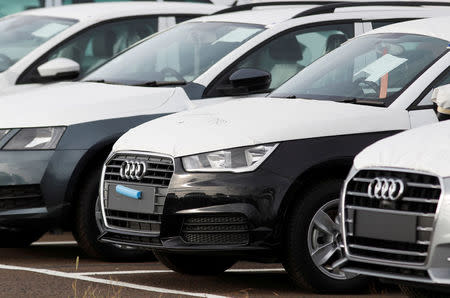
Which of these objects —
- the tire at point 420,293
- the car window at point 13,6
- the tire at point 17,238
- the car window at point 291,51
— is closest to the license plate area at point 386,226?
the tire at point 420,293

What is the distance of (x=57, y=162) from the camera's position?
1020cm

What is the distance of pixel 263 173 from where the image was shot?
8438 millimetres

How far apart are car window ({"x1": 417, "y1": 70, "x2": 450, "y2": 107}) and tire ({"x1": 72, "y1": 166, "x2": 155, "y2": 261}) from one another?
2.55 metres

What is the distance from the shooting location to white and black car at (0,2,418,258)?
403 inches

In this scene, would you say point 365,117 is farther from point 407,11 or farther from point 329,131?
point 407,11

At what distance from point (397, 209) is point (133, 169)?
98.8 inches

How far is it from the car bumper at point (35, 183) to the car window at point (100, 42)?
2731 mm

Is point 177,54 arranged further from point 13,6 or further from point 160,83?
point 13,6

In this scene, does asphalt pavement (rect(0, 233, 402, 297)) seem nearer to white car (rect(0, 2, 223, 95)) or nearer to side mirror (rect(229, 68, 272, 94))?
side mirror (rect(229, 68, 272, 94))

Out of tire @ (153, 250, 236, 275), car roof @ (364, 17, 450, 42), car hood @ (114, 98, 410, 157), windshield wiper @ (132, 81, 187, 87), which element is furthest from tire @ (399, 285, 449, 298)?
windshield wiper @ (132, 81, 187, 87)

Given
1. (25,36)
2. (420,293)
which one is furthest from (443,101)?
(25,36)

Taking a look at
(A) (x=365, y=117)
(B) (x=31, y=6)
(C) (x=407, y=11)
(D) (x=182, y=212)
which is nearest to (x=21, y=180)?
(D) (x=182, y=212)

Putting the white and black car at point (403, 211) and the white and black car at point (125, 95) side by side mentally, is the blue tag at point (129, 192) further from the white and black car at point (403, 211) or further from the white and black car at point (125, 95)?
the white and black car at point (403, 211)

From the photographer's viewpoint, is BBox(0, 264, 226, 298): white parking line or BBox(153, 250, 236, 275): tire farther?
BBox(153, 250, 236, 275): tire
